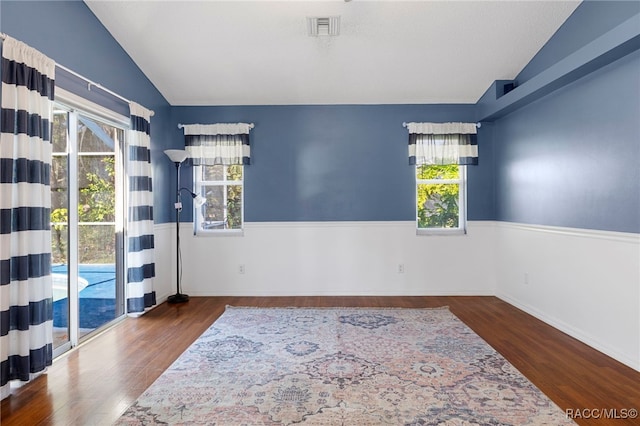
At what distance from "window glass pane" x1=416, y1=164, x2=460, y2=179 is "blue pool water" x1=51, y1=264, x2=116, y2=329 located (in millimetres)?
3736

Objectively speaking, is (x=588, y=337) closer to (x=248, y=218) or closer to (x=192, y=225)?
(x=248, y=218)

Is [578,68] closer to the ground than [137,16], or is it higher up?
closer to the ground

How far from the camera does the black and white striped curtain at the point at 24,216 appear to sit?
7.50 ft

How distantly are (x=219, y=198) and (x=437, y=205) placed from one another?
286 cm

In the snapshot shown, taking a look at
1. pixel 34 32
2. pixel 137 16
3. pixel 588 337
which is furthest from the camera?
pixel 137 16

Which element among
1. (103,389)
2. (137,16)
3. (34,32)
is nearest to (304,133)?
(137,16)

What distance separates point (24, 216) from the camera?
2396 mm

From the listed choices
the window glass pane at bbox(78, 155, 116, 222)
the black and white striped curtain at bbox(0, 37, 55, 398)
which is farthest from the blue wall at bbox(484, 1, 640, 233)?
the window glass pane at bbox(78, 155, 116, 222)

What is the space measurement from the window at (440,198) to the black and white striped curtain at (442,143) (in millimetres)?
136

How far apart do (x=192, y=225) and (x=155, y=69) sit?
1912 mm

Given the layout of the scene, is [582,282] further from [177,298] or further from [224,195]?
[177,298]

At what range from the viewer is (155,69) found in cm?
416

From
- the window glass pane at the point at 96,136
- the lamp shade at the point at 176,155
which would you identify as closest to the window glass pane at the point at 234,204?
the lamp shade at the point at 176,155

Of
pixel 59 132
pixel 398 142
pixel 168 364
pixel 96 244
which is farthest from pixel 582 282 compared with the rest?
pixel 59 132
